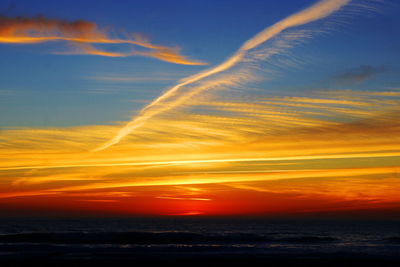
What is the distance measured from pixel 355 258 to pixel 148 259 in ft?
43.4

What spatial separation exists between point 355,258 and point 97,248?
19.6 meters

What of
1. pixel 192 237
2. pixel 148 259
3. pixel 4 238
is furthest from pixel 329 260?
pixel 4 238

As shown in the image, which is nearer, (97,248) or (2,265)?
(2,265)

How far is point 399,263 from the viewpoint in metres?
27.7

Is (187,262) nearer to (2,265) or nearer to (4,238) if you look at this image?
(2,265)

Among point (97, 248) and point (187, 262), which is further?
point (97, 248)

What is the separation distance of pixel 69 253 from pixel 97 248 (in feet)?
12.8

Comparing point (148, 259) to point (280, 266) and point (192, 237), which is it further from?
point (192, 237)

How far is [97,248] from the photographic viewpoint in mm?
37406

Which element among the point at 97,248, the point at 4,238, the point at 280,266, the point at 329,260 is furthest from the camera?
the point at 4,238

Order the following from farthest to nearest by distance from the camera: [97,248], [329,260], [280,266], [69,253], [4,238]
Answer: [4,238]
[97,248]
[69,253]
[329,260]
[280,266]

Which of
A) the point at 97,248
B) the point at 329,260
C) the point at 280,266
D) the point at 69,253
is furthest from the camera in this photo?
the point at 97,248

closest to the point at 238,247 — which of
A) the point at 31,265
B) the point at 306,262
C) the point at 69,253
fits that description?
the point at 306,262

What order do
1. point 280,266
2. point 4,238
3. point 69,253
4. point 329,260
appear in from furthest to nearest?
point 4,238
point 69,253
point 329,260
point 280,266
